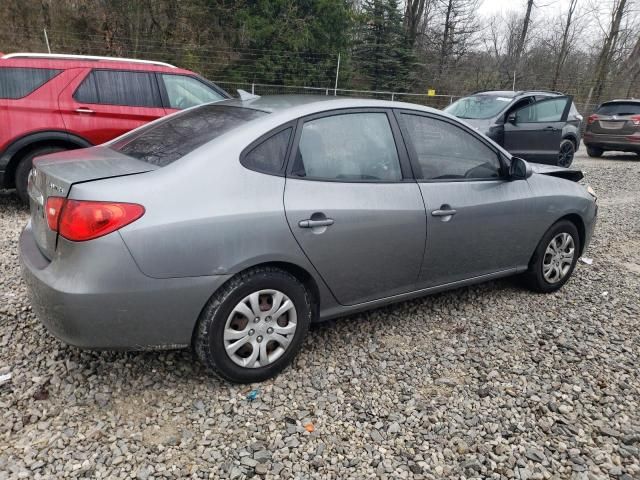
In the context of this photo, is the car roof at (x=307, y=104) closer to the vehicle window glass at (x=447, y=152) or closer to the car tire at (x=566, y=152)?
the vehicle window glass at (x=447, y=152)

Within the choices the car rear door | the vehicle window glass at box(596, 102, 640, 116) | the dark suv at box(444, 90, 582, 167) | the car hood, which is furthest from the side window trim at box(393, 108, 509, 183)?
the vehicle window glass at box(596, 102, 640, 116)

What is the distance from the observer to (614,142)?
42.1 ft

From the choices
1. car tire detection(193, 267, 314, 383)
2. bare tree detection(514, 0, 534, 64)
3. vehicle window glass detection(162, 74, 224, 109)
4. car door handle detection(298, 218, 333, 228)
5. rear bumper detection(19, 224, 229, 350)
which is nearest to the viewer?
rear bumper detection(19, 224, 229, 350)

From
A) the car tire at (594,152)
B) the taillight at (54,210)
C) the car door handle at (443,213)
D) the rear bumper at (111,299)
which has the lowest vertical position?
the car tire at (594,152)

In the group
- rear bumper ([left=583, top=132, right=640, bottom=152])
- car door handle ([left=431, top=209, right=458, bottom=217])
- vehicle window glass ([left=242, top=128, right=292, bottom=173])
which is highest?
vehicle window glass ([left=242, top=128, right=292, bottom=173])

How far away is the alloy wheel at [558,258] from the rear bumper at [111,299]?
113 inches

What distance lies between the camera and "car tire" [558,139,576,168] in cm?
1072

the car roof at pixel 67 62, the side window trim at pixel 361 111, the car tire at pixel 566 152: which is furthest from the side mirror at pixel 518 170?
the car tire at pixel 566 152

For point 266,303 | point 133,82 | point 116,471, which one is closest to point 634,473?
point 266,303

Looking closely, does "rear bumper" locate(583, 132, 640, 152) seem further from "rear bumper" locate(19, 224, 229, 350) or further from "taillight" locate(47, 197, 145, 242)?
"taillight" locate(47, 197, 145, 242)

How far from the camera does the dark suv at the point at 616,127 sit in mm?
12578

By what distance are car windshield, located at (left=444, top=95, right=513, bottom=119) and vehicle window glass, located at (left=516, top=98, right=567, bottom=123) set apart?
0.38 meters

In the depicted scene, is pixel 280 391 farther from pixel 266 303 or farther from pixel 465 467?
pixel 465 467

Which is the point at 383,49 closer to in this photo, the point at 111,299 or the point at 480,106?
the point at 480,106
